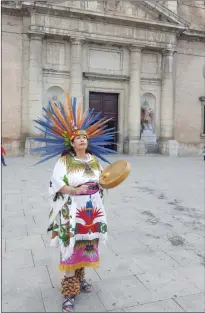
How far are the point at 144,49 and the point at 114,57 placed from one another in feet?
7.61

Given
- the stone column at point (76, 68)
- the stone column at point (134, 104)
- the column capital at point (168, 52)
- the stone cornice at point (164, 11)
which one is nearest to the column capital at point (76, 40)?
the stone column at point (76, 68)

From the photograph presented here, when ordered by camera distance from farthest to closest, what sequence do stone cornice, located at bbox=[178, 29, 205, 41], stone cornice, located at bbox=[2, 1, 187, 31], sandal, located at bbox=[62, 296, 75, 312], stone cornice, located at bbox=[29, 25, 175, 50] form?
1. stone cornice, located at bbox=[178, 29, 205, 41]
2. stone cornice, located at bbox=[29, 25, 175, 50]
3. stone cornice, located at bbox=[2, 1, 187, 31]
4. sandal, located at bbox=[62, 296, 75, 312]

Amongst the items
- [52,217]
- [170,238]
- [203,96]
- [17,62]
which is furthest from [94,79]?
[52,217]

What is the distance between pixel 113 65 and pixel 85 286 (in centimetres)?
1864

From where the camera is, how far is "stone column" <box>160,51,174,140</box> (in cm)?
2114

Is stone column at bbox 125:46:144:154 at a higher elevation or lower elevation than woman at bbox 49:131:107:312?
higher

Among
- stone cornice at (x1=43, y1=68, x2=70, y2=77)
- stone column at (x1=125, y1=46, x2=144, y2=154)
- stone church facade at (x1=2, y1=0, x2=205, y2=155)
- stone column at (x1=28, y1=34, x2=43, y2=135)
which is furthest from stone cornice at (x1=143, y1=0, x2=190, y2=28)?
stone column at (x1=28, y1=34, x2=43, y2=135)

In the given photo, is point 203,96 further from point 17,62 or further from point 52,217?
point 52,217

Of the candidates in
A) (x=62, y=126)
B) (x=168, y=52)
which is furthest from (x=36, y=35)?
(x=62, y=126)

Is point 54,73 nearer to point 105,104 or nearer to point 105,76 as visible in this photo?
point 105,76

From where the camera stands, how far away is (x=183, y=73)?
882 inches

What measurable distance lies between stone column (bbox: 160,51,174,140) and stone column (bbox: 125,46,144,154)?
81.1 inches

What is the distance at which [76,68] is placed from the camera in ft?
61.9

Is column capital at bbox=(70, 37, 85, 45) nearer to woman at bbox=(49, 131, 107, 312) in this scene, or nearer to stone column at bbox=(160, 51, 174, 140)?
stone column at bbox=(160, 51, 174, 140)
